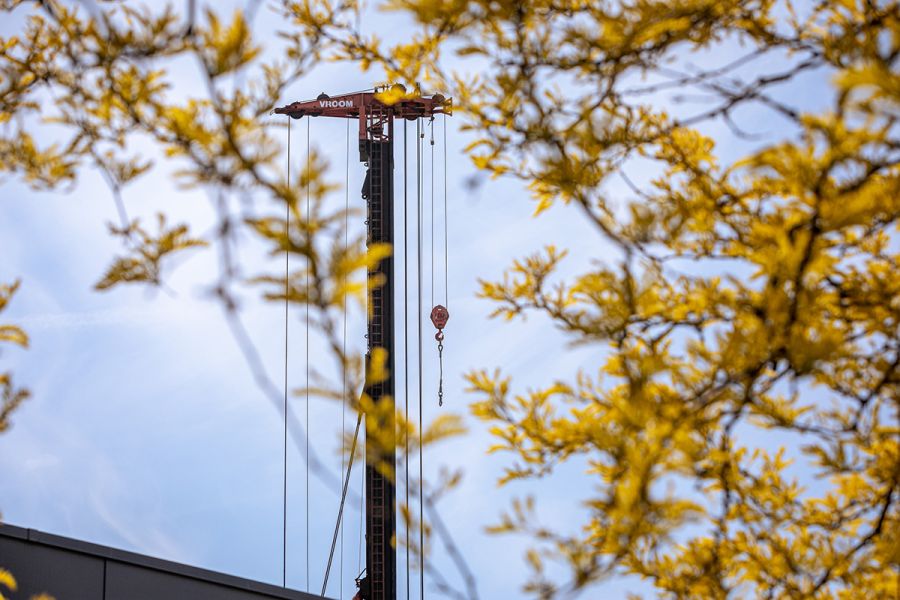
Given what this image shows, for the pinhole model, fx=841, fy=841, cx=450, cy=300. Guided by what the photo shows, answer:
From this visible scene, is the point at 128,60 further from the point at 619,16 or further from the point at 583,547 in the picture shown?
the point at 583,547

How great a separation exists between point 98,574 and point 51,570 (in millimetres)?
234

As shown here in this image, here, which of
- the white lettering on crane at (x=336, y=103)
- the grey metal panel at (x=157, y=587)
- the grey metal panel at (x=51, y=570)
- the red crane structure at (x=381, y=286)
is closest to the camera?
the grey metal panel at (x=51, y=570)

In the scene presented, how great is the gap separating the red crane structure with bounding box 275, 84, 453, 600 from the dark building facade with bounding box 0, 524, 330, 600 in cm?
159

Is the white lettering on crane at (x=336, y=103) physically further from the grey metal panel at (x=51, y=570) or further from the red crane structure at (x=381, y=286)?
the grey metal panel at (x=51, y=570)

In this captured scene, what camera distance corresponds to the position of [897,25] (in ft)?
4.25

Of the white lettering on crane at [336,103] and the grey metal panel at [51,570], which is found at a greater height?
the white lettering on crane at [336,103]

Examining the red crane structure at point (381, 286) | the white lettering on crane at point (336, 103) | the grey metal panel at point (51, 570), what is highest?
the white lettering on crane at point (336, 103)

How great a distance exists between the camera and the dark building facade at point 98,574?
436 centimetres

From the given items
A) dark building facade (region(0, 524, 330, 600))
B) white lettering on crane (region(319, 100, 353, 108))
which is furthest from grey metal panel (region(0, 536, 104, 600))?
white lettering on crane (region(319, 100, 353, 108))

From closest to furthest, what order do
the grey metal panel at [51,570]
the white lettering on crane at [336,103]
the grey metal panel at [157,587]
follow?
the grey metal panel at [51,570] → the grey metal panel at [157,587] → the white lettering on crane at [336,103]

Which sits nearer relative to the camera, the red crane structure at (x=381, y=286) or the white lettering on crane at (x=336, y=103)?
the red crane structure at (x=381, y=286)

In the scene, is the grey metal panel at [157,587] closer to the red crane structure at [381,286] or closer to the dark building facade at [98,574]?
the dark building facade at [98,574]

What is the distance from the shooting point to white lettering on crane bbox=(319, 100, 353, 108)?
7.44 m

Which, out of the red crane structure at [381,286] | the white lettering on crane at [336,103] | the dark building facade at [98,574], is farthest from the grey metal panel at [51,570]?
the white lettering on crane at [336,103]
